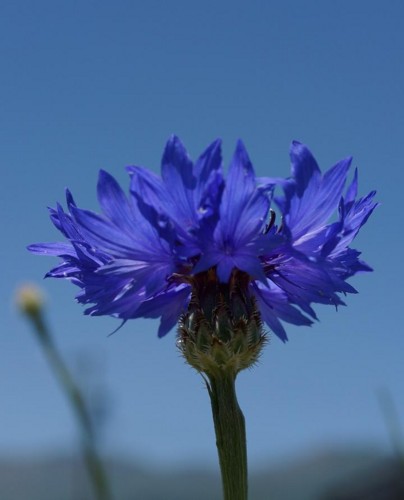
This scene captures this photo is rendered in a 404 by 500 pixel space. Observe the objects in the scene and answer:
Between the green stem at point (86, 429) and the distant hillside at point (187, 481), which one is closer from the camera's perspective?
the green stem at point (86, 429)

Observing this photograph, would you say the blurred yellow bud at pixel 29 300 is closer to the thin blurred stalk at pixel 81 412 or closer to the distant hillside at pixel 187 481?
the thin blurred stalk at pixel 81 412

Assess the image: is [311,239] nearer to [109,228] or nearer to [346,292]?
[346,292]

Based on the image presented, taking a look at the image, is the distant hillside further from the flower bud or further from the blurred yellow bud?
the flower bud

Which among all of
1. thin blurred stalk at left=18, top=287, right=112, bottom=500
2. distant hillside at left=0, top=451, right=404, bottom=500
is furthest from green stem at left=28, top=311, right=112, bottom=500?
distant hillside at left=0, top=451, right=404, bottom=500

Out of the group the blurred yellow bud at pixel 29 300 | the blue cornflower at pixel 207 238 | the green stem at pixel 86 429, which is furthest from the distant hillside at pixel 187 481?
the blue cornflower at pixel 207 238

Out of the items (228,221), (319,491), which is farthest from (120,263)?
(319,491)

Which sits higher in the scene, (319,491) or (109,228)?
(319,491)
